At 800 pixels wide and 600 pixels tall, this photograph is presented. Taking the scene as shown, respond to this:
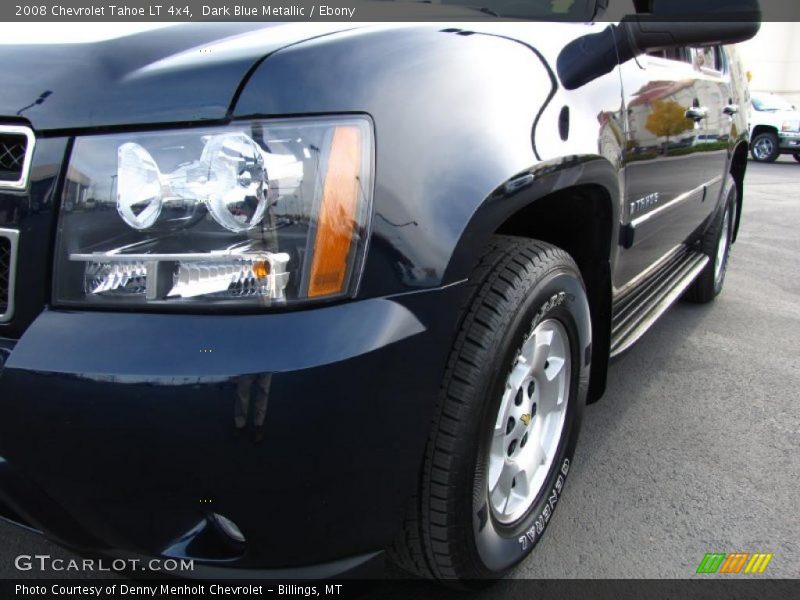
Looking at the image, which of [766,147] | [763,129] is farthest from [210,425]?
[766,147]

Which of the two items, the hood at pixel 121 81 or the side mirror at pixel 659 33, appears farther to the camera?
the side mirror at pixel 659 33

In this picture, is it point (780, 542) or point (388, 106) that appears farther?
point (780, 542)

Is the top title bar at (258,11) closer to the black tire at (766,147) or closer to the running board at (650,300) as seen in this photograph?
the running board at (650,300)

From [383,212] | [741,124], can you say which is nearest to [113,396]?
[383,212]

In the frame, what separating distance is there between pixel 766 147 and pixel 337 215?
64.3 ft

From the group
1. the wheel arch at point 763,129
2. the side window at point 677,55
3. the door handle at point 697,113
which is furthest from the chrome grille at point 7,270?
the wheel arch at point 763,129

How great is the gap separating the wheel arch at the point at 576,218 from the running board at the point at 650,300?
0.62 ft

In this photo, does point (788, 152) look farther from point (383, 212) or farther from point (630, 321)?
point (383, 212)

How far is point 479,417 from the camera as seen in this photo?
155 cm

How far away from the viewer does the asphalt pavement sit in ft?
6.93

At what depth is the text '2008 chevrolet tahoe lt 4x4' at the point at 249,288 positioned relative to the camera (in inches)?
48.5

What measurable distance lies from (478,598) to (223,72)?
4.87 feet

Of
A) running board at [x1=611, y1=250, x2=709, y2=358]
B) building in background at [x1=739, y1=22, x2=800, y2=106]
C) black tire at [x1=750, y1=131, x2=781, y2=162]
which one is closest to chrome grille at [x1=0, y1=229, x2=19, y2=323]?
running board at [x1=611, y1=250, x2=709, y2=358]

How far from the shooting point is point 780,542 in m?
2.19
